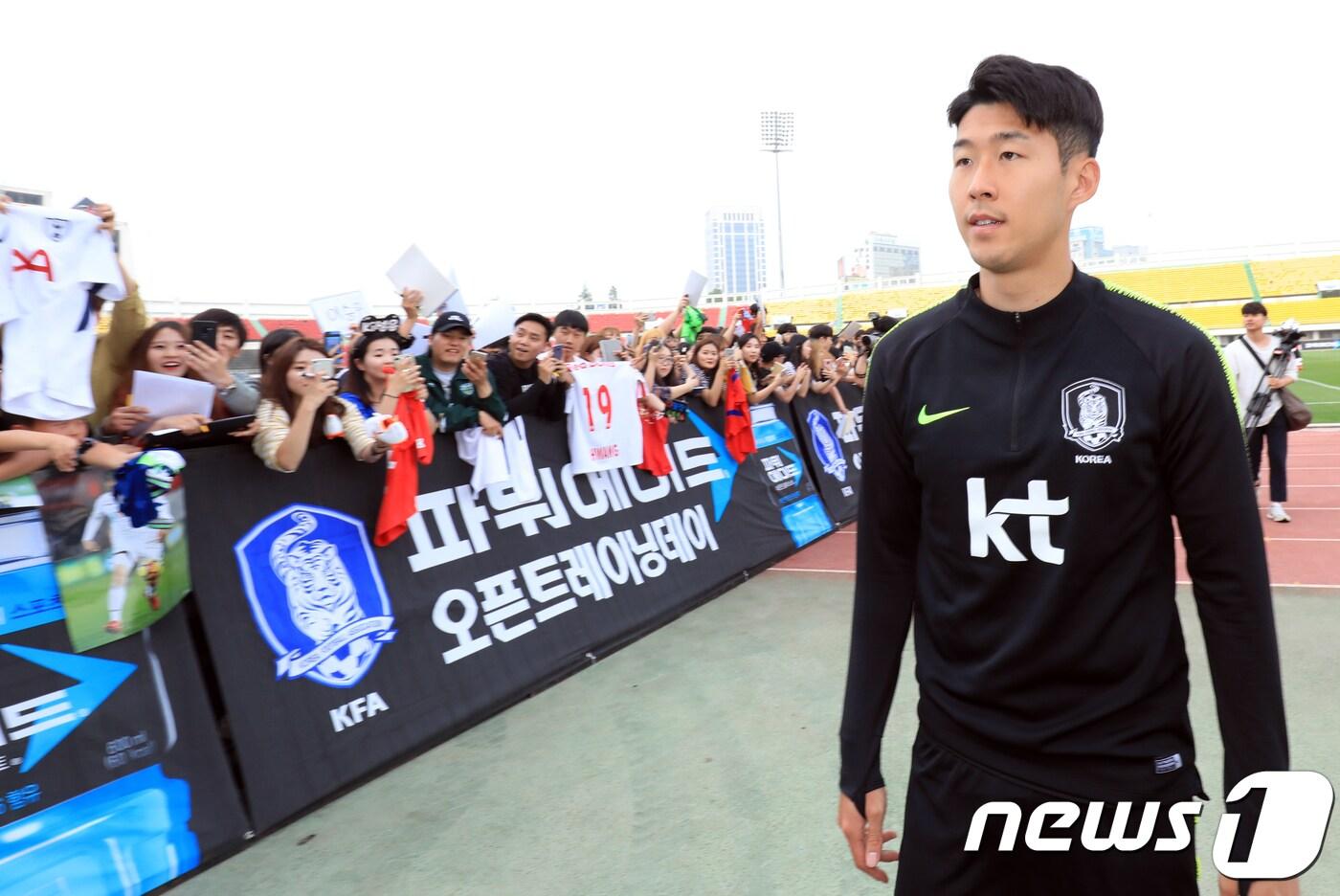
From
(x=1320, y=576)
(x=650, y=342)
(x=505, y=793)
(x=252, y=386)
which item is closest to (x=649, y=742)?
(x=505, y=793)

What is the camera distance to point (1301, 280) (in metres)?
56.2

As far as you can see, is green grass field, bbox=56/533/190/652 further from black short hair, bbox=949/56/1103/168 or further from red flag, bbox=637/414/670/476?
red flag, bbox=637/414/670/476

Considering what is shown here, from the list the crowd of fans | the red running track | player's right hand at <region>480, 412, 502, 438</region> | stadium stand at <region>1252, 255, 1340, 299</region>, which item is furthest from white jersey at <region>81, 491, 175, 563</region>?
stadium stand at <region>1252, 255, 1340, 299</region>

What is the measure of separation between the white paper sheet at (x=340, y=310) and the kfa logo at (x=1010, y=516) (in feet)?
16.8

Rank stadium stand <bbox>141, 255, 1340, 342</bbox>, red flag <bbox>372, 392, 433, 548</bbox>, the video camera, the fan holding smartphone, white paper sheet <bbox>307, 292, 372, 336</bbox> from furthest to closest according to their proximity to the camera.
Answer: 1. stadium stand <bbox>141, 255, 1340, 342</bbox>
2. the video camera
3. white paper sheet <bbox>307, 292, 372, 336</bbox>
4. red flag <bbox>372, 392, 433, 548</bbox>
5. the fan holding smartphone

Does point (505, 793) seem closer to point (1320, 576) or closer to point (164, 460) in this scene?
point (164, 460)

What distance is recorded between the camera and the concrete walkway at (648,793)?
10.3 ft

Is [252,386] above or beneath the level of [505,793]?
above

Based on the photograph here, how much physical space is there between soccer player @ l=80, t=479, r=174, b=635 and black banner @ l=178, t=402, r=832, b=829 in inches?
7.7

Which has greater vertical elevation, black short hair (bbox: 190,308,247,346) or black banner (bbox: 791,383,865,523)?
black short hair (bbox: 190,308,247,346)

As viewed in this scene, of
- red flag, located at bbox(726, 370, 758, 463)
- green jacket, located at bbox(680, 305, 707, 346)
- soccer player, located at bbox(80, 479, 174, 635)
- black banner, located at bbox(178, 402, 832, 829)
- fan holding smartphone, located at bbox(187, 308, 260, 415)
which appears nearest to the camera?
soccer player, located at bbox(80, 479, 174, 635)

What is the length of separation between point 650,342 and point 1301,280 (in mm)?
64830

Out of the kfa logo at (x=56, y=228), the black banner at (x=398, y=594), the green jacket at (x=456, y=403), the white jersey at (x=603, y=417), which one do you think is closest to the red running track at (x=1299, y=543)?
the black banner at (x=398, y=594)

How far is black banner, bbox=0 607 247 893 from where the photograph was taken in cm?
294
